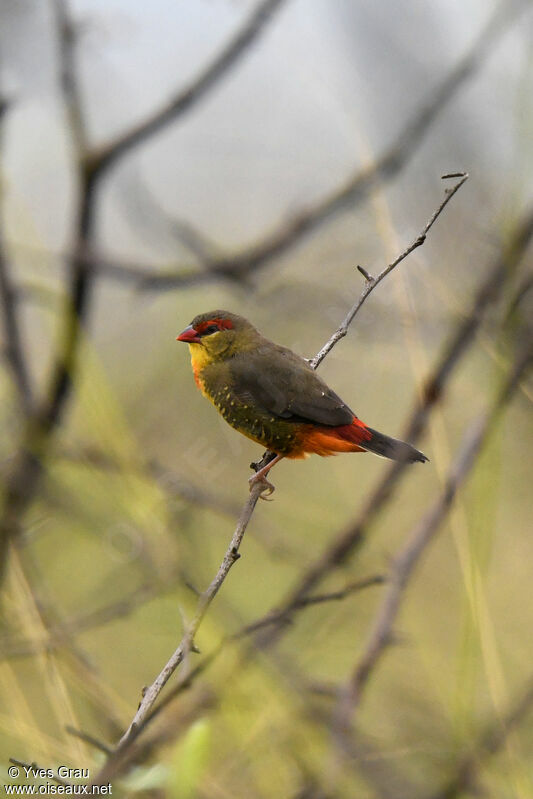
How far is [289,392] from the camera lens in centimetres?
298

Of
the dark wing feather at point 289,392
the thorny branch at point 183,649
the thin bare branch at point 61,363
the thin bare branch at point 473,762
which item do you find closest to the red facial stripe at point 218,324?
the dark wing feather at point 289,392

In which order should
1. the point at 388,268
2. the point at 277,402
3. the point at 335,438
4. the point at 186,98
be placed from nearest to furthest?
the point at 388,268
the point at 277,402
the point at 335,438
the point at 186,98

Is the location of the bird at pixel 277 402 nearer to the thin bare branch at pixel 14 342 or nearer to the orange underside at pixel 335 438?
the orange underside at pixel 335 438

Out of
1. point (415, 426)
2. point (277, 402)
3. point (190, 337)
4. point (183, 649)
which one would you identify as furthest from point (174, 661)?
point (415, 426)

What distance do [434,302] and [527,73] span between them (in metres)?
1.25

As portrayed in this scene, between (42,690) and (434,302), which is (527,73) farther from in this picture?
(42,690)

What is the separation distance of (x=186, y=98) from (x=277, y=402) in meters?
1.32

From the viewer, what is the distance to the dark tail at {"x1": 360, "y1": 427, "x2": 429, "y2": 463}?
9.12 feet

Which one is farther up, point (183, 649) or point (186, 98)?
point (186, 98)

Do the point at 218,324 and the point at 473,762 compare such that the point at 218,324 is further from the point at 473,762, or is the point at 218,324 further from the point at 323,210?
the point at 473,762

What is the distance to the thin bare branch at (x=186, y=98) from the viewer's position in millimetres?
3268

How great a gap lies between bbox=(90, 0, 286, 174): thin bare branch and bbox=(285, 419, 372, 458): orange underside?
132 centimetres

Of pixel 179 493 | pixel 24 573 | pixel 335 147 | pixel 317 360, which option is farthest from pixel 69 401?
pixel 335 147

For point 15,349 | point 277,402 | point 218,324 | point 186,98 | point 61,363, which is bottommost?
point 277,402
